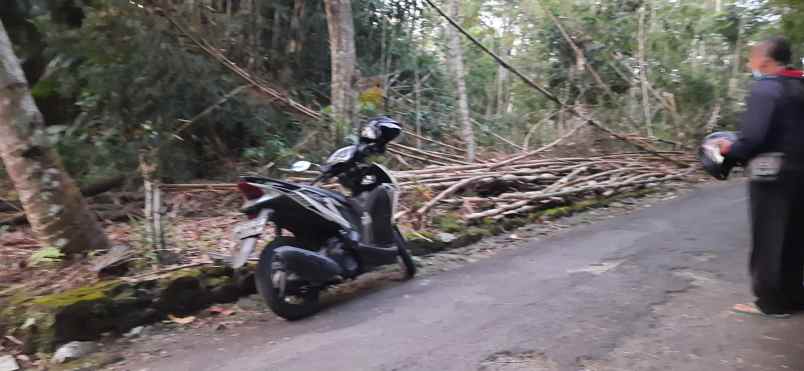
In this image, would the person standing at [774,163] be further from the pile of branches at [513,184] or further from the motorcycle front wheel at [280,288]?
the pile of branches at [513,184]

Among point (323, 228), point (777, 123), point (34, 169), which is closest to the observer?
point (777, 123)

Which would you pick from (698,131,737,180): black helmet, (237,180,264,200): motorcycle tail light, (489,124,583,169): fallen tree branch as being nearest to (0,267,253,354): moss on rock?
(237,180,264,200): motorcycle tail light

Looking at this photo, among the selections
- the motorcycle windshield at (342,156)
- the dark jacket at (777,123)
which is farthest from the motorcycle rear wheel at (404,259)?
the dark jacket at (777,123)

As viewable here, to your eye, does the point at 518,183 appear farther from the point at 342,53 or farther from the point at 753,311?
the point at 753,311

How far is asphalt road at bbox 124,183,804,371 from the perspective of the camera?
12.0 feet

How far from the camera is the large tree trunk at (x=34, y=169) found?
15.9 ft

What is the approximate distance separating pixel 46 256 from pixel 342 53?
5.54 meters

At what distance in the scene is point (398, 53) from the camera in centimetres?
1307

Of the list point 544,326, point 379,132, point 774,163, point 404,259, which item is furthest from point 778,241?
point 379,132

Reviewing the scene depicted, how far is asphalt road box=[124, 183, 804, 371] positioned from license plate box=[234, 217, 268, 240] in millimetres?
709

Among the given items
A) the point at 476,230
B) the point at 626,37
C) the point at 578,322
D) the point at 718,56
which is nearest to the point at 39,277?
the point at 578,322

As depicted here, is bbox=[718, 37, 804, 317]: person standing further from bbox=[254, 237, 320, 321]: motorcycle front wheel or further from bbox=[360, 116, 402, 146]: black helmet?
bbox=[254, 237, 320, 321]: motorcycle front wheel

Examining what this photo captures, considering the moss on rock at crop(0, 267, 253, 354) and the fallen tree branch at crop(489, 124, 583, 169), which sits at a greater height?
the fallen tree branch at crop(489, 124, 583, 169)

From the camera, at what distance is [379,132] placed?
5555mm
